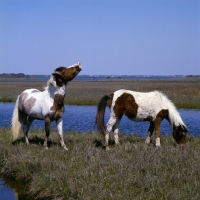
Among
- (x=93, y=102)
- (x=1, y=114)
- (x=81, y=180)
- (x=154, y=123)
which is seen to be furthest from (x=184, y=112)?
(x=81, y=180)

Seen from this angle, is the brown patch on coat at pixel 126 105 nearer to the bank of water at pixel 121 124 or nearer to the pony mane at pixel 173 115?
the pony mane at pixel 173 115

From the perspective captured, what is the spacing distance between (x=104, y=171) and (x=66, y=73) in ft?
11.6

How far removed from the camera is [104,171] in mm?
8172

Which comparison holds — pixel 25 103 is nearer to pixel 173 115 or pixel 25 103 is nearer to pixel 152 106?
pixel 152 106

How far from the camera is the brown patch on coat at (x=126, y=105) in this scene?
37.1 feet

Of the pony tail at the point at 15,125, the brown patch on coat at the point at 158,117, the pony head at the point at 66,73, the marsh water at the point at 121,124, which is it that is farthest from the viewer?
the marsh water at the point at 121,124

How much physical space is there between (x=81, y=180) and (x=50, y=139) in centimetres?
505

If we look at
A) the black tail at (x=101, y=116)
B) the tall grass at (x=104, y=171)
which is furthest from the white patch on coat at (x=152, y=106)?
the tall grass at (x=104, y=171)

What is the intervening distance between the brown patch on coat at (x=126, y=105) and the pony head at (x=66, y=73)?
1470 mm

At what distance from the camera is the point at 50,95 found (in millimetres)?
10977

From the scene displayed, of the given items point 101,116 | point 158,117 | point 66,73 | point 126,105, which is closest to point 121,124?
point 101,116

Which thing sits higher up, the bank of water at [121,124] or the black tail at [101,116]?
the black tail at [101,116]

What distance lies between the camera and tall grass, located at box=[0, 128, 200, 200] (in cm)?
712

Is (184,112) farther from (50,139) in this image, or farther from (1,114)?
(50,139)
